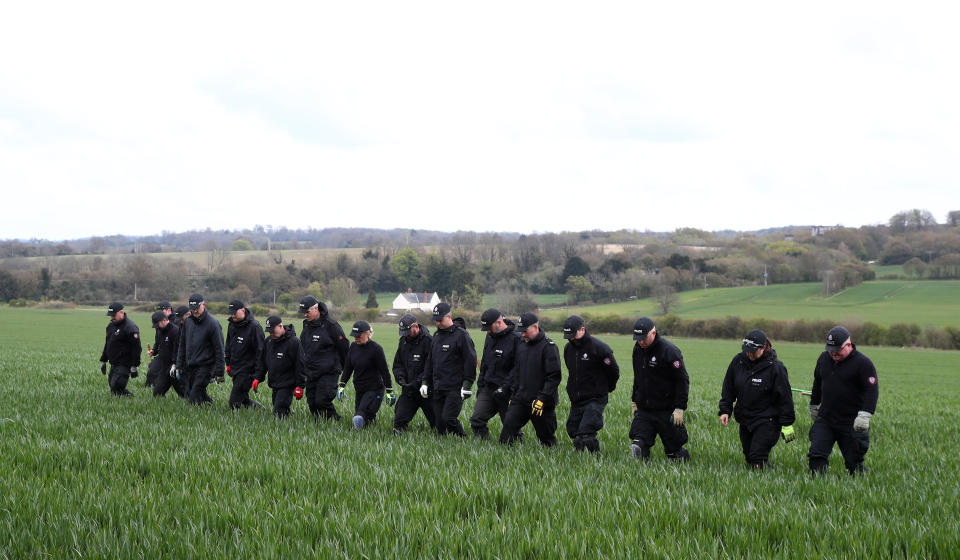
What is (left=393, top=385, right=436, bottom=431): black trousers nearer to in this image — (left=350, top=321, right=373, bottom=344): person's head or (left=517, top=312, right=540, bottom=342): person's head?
(left=350, top=321, right=373, bottom=344): person's head

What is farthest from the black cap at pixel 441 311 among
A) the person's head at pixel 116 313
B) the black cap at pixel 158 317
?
the person's head at pixel 116 313

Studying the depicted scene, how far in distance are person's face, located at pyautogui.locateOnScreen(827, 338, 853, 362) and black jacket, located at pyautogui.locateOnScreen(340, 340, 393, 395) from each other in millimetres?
6707

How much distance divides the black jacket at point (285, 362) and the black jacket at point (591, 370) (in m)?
4.96

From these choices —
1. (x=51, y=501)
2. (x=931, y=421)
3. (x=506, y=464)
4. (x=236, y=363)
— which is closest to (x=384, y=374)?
(x=236, y=363)

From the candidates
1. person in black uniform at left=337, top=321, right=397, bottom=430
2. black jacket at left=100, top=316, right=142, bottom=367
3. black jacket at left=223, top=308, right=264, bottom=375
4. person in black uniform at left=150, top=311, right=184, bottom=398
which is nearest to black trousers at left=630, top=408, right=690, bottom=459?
person in black uniform at left=337, top=321, right=397, bottom=430

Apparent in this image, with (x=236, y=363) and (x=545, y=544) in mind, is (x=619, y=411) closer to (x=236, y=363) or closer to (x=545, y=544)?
(x=236, y=363)

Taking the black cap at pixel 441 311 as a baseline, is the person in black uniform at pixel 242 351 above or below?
below

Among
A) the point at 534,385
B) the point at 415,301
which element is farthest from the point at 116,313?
the point at 415,301

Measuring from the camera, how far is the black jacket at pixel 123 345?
15.3m

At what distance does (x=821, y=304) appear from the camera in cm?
7869

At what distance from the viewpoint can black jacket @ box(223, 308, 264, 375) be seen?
13859mm

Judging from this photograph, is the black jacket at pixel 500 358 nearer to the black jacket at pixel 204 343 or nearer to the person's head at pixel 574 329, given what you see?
the person's head at pixel 574 329

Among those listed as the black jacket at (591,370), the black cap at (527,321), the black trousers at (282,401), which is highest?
the black cap at (527,321)

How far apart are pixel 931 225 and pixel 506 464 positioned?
12360 cm
